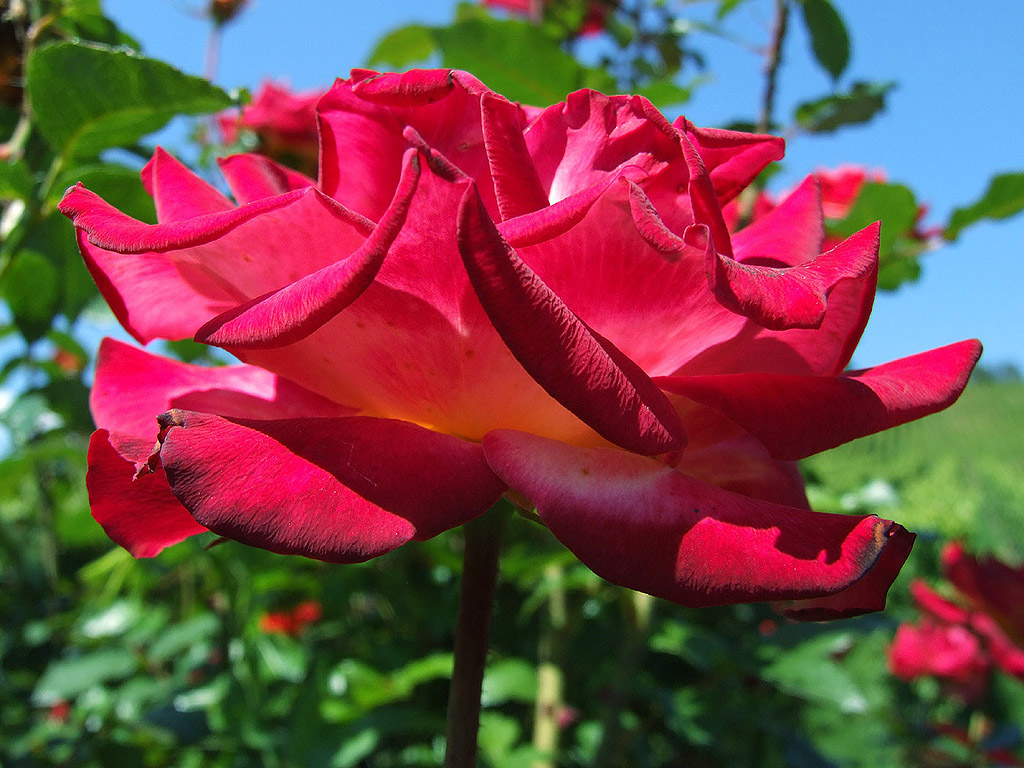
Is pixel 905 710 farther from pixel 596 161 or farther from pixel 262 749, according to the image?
pixel 596 161

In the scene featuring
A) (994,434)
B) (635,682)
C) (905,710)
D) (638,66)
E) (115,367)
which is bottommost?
(994,434)

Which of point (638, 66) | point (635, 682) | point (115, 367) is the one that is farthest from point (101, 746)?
point (638, 66)

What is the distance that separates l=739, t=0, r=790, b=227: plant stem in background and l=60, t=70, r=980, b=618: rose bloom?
1.89ft

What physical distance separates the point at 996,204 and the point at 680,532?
2.61 feet

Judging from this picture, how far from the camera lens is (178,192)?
0.40 m

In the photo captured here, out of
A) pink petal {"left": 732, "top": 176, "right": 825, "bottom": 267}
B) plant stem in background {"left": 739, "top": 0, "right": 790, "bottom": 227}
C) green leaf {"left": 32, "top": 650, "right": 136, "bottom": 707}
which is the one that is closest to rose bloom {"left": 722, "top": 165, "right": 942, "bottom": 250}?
plant stem in background {"left": 739, "top": 0, "right": 790, "bottom": 227}

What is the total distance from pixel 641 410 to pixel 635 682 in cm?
89

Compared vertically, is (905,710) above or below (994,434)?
above

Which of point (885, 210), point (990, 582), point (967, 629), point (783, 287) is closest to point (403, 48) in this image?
point (885, 210)

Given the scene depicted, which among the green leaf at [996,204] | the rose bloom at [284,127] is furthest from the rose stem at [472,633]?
the rose bloom at [284,127]

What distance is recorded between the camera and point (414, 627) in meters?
1.29

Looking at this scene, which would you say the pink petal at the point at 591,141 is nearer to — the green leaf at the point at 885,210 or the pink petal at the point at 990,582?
the green leaf at the point at 885,210

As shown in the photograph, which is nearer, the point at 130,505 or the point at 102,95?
the point at 130,505

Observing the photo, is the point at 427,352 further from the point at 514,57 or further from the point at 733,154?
the point at 514,57
